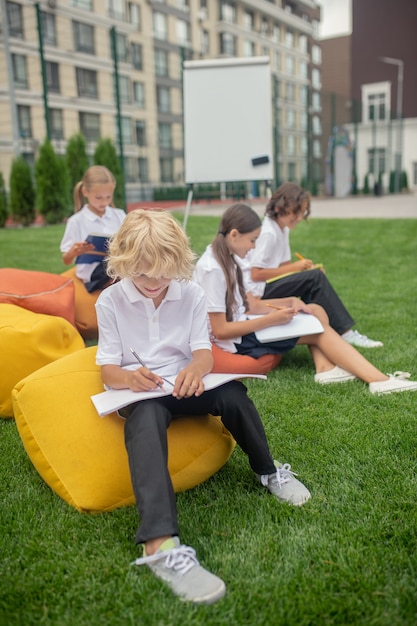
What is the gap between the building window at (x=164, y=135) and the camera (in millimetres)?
30141

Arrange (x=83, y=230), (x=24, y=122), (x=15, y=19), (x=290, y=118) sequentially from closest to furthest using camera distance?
(x=83, y=230) → (x=15, y=19) → (x=24, y=122) → (x=290, y=118)

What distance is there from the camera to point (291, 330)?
317 cm

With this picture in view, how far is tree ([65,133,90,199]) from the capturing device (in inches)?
484

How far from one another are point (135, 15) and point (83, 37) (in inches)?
217

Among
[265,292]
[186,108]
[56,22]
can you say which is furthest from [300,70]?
[265,292]

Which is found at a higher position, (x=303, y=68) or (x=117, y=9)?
(x=117, y=9)

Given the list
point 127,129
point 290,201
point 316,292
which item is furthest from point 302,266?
point 127,129

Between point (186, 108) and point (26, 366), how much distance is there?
14.4 feet

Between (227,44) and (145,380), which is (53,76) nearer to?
(227,44)

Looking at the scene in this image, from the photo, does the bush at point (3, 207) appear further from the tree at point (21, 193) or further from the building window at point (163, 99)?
the building window at point (163, 99)

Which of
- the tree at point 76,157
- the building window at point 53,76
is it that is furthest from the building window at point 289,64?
the tree at point 76,157

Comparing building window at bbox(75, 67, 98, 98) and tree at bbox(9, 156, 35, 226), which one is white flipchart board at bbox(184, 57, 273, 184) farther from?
building window at bbox(75, 67, 98, 98)

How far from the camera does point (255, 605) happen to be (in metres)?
1.53

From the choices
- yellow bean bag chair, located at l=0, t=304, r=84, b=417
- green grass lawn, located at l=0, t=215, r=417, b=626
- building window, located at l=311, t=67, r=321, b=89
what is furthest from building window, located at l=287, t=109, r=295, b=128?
green grass lawn, located at l=0, t=215, r=417, b=626
